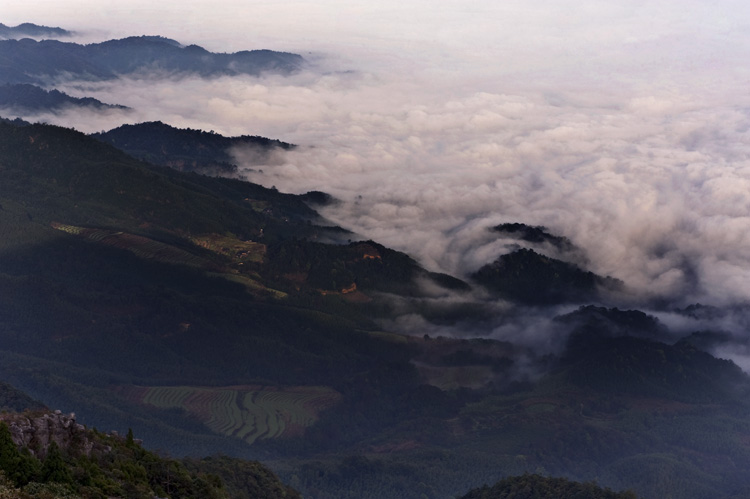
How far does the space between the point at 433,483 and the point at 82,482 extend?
404 feet

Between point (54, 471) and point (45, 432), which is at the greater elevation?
point (54, 471)

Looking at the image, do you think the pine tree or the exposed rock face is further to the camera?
the exposed rock face

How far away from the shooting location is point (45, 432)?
253 ft

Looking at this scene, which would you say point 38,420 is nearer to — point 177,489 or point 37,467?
point 37,467

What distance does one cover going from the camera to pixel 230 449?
630 ft

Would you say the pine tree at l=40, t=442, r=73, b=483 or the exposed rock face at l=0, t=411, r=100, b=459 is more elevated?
the pine tree at l=40, t=442, r=73, b=483

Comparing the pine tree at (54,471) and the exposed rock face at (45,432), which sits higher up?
the pine tree at (54,471)

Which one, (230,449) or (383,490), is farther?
(230,449)

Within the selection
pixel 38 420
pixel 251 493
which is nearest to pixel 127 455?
pixel 38 420

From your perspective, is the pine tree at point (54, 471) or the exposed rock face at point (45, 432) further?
the exposed rock face at point (45, 432)

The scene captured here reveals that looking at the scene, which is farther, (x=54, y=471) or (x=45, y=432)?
(x=45, y=432)

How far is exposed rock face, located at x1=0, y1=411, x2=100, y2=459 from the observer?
74012 mm

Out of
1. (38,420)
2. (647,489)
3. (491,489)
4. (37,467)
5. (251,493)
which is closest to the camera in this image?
(37,467)

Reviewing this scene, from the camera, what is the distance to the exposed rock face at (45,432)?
74.0 m
